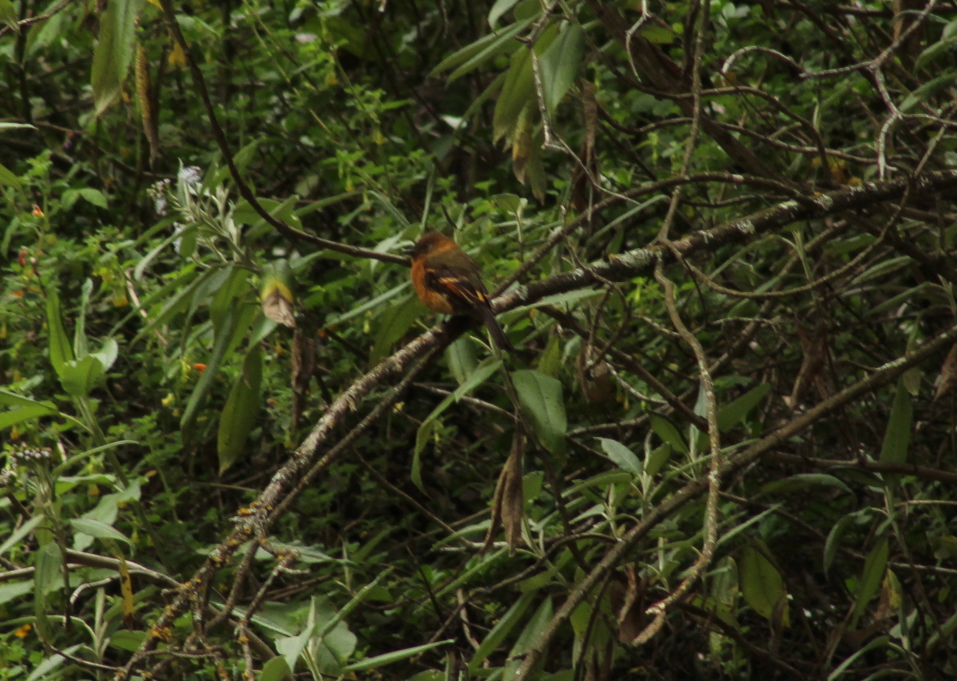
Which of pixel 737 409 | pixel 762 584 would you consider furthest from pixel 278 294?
pixel 762 584

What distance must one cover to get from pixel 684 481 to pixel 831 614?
3.58 feet

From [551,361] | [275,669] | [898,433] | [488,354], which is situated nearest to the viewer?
[275,669]

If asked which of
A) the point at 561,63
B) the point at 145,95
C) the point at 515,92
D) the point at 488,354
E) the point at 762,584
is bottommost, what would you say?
the point at 762,584

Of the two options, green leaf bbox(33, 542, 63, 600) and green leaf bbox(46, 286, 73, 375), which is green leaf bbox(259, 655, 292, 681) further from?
green leaf bbox(46, 286, 73, 375)

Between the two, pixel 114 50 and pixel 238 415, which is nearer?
pixel 114 50

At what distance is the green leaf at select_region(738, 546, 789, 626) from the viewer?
10.8 feet

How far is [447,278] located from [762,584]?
53.7 inches

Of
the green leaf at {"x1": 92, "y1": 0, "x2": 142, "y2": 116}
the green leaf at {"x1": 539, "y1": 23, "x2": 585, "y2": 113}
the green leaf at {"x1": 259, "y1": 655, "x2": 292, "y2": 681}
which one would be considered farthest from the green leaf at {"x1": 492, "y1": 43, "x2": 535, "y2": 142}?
the green leaf at {"x1": 259, "y1": 655, "x2": 292, "y2": 681}

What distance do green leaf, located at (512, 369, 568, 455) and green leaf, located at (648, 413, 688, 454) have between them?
14.8 inches

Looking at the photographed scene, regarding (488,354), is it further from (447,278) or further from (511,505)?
(511,505)

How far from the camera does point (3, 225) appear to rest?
473cm

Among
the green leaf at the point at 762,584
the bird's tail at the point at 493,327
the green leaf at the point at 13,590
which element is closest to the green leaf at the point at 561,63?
the bird's tail at the point at 493,327

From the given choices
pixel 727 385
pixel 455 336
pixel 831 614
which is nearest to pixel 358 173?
pixel 455 336

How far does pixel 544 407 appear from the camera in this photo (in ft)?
9.39
